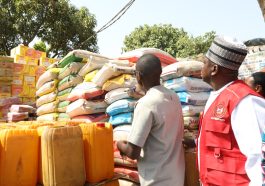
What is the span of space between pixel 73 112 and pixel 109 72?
80 centimetres

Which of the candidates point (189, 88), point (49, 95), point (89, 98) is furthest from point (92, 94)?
point (49, 95)

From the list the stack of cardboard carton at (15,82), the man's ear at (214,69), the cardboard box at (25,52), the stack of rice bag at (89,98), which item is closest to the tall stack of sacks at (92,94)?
the stack of rice bag at (89,98)

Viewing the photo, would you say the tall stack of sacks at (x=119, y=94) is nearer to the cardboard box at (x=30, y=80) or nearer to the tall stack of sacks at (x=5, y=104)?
the tall stack of sacks at (x=5, y=104)

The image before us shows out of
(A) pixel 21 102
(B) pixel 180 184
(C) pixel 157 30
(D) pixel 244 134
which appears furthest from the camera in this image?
(C) pixel 157 30

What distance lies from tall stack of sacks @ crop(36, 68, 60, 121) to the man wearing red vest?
336cm

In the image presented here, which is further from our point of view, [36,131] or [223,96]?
[36,131]

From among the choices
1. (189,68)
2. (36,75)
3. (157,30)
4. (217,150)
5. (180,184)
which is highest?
(157,30)

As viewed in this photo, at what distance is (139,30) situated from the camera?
2795 centimetres

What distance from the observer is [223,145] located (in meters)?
1.90

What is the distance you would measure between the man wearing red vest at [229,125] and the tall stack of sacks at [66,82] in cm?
277

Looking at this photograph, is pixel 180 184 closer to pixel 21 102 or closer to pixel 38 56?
pixel 21 102

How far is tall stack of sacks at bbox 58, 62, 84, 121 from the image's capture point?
15.1ft

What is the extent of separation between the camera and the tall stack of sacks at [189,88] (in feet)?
10.9

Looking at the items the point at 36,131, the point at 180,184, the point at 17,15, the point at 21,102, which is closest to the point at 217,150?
the point at 180,184
